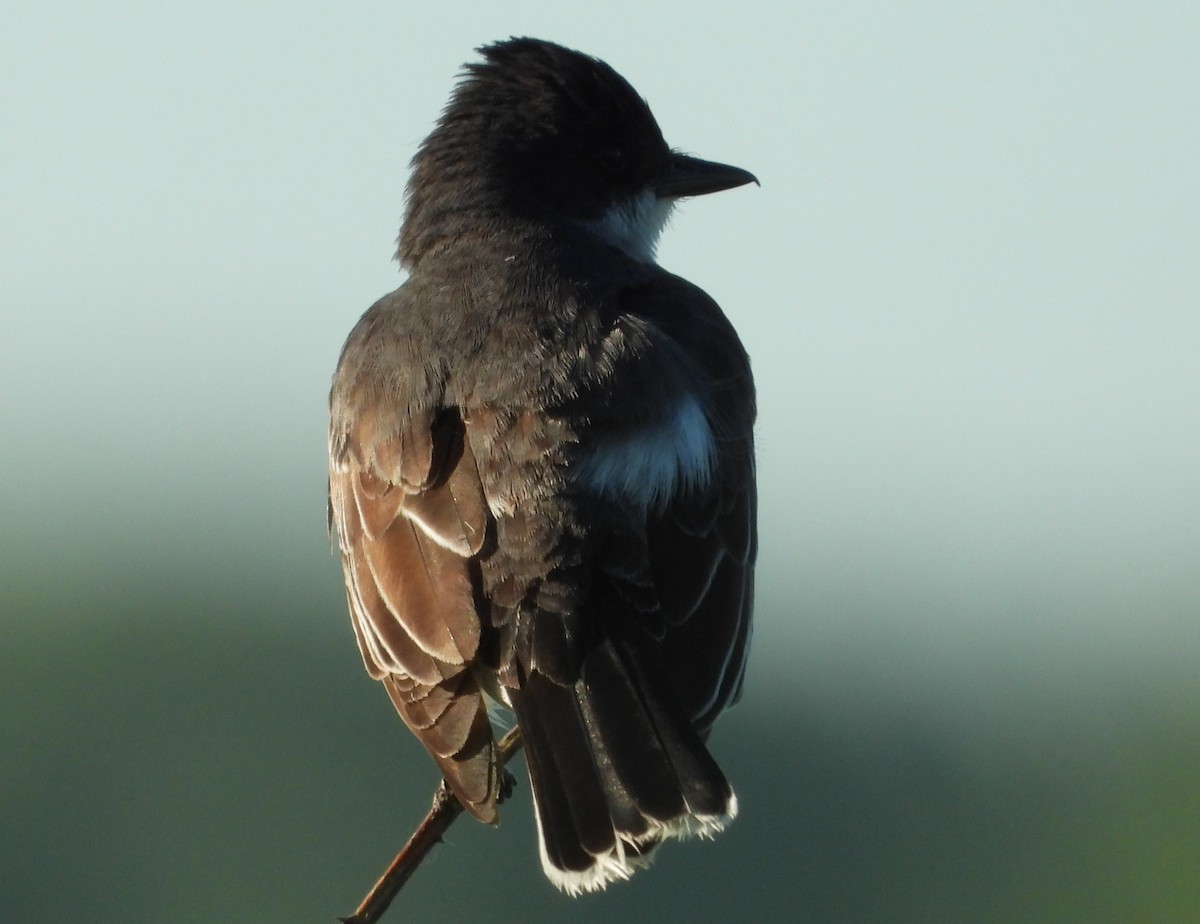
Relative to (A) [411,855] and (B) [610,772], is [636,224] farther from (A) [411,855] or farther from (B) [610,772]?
(A) [411,855]

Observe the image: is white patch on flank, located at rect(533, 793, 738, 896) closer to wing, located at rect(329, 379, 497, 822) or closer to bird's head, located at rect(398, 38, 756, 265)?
wing, located at rect(329, 379, 497, 822)

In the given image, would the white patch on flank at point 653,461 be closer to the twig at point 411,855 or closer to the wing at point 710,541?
the wing at point 710,541

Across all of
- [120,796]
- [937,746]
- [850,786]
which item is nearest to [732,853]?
[850,786]

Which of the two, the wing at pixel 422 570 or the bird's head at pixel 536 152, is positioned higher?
the bird's head at pixel 536 152

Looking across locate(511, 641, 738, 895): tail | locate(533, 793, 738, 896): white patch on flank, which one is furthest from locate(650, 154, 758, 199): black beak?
locate(533, 793, 738, 896): white patch on flank

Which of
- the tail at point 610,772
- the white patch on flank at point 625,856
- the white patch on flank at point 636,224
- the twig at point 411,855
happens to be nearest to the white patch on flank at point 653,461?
the tail at point 610,772

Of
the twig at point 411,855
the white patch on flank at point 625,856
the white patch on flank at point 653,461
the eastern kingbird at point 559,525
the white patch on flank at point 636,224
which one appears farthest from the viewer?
the white patch on flank at point 636,224
